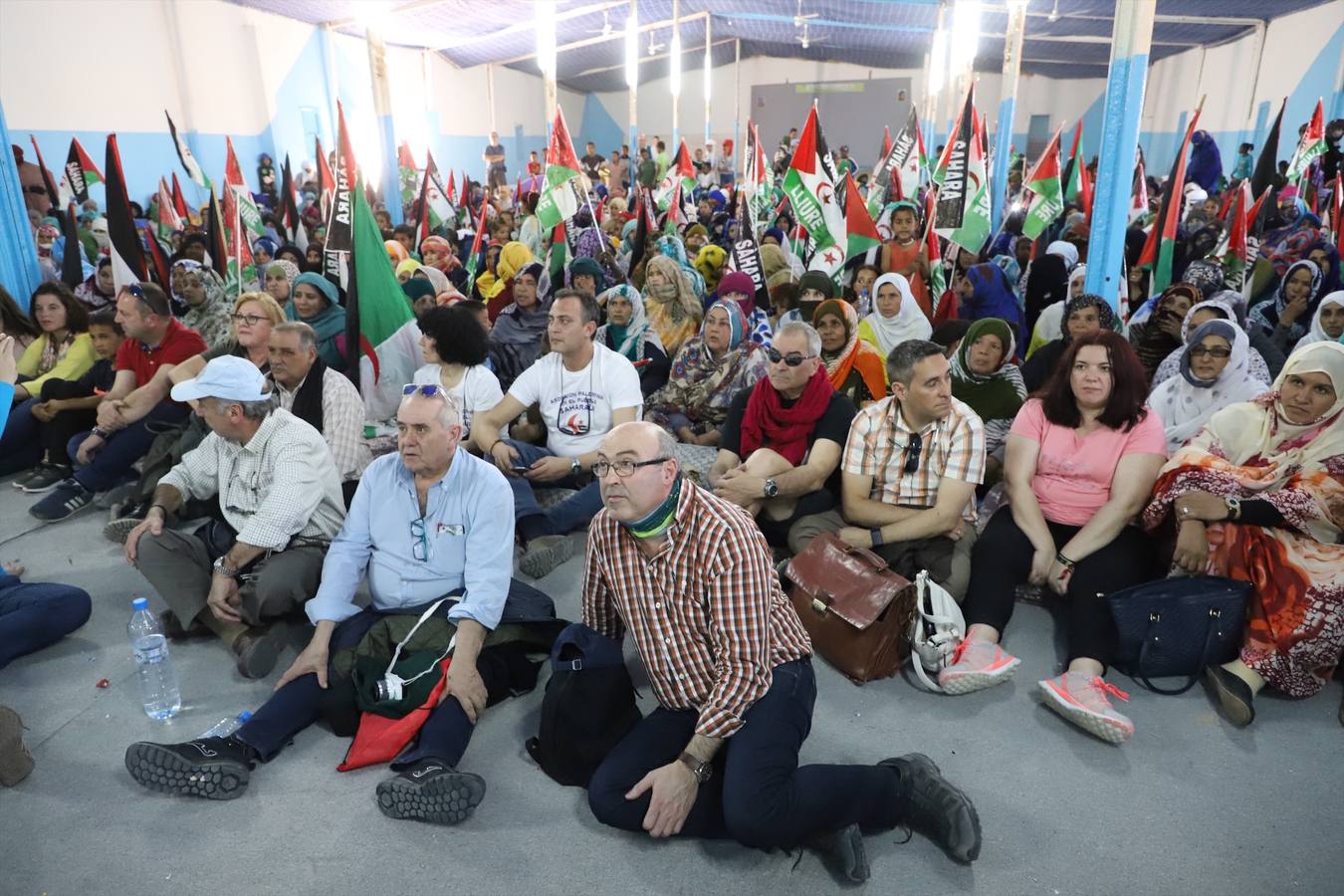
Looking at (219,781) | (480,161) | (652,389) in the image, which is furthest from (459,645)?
(480,161)

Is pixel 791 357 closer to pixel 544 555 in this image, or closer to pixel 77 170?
pixel 544 555

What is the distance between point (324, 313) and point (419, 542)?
288cm

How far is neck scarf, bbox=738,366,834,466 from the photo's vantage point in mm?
3449

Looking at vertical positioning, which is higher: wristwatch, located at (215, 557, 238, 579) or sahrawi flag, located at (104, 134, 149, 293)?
sahrawi flag, located at (104, 134, 149, 293)

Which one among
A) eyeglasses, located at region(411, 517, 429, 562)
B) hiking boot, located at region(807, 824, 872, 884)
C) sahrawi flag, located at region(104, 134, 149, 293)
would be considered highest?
sahrawi flag, located at region(104, 134, 149, 293)

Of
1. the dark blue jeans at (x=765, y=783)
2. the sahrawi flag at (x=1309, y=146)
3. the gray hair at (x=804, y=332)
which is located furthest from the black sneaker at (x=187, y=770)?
the sahrawi flag at (x=1309, y=146)

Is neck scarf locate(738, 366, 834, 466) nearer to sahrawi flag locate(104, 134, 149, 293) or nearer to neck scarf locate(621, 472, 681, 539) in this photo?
neck scarf locate(621, 472, 681, 539)

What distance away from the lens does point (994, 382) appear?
4.02m

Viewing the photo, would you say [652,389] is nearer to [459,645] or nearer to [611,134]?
[459,645]

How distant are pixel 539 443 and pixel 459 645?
6.80ft

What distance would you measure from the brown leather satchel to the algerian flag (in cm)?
468

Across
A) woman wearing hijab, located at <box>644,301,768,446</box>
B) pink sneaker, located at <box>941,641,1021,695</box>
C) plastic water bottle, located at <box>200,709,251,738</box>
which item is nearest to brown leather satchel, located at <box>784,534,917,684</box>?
pink sneaker, located at <box>941,641,1021,695</box>

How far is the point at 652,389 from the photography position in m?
5.17

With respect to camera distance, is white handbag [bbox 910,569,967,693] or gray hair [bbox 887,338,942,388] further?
gray hair [bbox 887,338,942,388]
